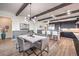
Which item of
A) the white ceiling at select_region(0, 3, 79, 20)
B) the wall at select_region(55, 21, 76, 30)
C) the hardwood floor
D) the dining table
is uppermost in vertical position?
the white ceiling at select_region(0, 3, 79, 20)

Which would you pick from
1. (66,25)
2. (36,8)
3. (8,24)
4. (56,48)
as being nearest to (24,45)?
(8,24)

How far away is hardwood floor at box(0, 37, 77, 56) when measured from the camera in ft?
7.55

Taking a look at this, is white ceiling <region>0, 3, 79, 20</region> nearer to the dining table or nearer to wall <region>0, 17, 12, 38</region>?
wall <region>0, 17, 12, 38</region>

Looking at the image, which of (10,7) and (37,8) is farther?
(37,8)

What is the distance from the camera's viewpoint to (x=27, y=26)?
243cm

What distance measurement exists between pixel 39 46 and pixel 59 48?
0.50 metres

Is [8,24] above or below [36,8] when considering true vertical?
below

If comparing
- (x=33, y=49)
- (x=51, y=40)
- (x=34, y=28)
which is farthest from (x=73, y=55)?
(x=34, y=28)

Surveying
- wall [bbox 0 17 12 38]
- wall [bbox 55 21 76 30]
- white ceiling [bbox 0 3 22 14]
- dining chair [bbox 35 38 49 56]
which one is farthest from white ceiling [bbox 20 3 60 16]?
dining chair [bbox 35 38 49 56]

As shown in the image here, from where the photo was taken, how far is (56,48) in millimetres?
2385

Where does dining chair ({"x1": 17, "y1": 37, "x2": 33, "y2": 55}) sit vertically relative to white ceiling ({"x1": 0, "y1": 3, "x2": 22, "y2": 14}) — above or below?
below

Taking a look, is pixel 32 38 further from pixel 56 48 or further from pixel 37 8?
pixel 37 8

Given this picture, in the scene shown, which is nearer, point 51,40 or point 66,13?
point 66,13

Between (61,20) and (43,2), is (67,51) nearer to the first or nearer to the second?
(61,20)
